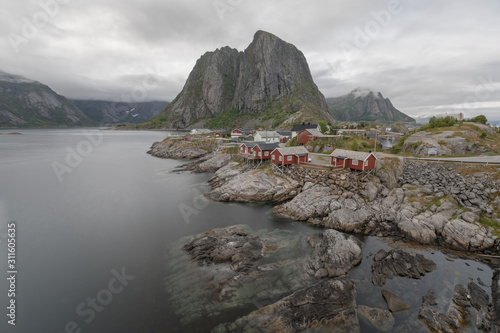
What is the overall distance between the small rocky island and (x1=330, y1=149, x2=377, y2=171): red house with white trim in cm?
188

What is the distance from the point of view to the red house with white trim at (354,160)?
35.3 meters

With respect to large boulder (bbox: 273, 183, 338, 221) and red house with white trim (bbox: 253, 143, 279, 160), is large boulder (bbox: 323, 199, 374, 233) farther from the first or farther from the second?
red house with white trim (bbox: 253, 143, 279, 160)

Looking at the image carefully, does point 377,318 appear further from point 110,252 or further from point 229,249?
point 110,252

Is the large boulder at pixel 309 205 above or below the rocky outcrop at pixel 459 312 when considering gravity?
above

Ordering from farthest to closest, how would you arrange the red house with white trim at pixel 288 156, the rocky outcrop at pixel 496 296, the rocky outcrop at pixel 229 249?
the red house with white trim at pixel 288 156 < the rocky outcrop at pixel 229 249 < the rocky outcrop at pixel 496 296

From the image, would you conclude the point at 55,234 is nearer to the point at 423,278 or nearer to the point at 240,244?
the point at 240,244

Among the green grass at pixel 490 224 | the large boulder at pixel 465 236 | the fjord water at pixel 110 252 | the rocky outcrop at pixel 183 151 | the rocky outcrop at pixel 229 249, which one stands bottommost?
the fjord water at pixel 110 252

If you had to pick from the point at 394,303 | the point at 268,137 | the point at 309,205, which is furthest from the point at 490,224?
the point at 268,137

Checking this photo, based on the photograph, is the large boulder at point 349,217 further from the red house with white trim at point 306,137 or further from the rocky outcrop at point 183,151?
the rocky outcrop at point 183,151

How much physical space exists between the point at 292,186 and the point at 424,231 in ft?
63.3

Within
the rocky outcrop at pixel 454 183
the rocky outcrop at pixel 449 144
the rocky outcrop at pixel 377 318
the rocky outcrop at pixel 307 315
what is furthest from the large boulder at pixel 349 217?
the rocky outcrop at pixel 449 144

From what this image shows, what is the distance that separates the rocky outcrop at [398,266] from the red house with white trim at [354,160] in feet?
57.5

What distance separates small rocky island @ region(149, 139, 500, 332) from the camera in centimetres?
1449

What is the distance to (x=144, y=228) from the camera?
28.0 meters
